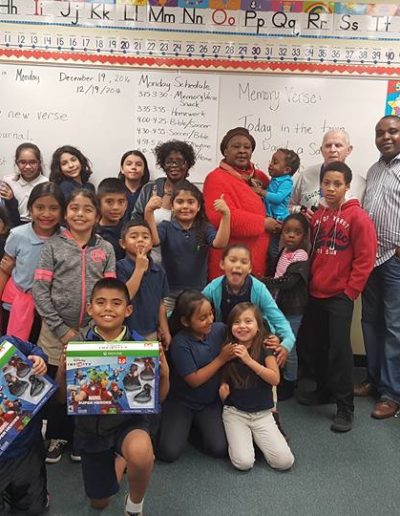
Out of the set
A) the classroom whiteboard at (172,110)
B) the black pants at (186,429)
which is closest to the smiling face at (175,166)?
the classroom whiteboard at (172,110)

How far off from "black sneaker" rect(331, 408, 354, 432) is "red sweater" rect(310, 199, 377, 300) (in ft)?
2.10

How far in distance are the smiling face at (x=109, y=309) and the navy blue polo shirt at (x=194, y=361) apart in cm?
47

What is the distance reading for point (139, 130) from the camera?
327cm

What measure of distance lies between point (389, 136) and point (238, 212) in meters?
0.96

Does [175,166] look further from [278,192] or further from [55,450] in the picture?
[55,450]

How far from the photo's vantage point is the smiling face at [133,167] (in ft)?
9.61

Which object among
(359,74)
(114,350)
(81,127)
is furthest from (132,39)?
(114,350)

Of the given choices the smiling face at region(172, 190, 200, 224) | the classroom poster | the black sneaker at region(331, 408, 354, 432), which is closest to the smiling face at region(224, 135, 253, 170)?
the smiling face at region(172, 190, 200, 224)

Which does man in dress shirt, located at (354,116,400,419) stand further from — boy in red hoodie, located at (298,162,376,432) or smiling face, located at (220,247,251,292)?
smiling face, located at (220,247,251,292)

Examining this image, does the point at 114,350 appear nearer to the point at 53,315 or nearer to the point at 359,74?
the point at 53,315

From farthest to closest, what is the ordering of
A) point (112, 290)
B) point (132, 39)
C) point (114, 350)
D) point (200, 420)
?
point (132, 39) → point (200, 420) → point (112, 290) → point (114, 350)

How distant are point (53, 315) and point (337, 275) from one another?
147 centimetres

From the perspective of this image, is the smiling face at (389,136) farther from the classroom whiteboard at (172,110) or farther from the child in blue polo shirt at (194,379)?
the child in blue polo shirt at (194,379)

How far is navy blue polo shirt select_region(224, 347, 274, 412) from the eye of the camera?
2271 mm
